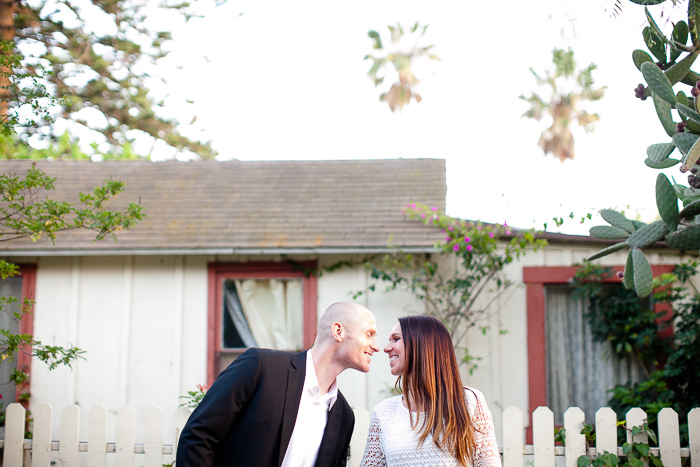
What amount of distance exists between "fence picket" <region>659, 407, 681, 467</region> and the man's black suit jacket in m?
3.08

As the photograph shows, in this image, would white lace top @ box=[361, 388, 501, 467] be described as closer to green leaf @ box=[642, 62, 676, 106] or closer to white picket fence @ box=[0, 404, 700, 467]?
white picket fence @ box=[0, 404, 700, 467]

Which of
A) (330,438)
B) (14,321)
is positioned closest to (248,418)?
(330,438)

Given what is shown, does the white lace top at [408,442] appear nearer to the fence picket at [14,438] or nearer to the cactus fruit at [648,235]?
the cactus fruit at [648,235]

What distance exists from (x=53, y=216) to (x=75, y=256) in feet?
10.3

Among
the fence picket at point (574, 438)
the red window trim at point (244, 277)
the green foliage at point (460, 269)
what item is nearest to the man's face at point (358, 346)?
the fence picket at point (574, 438)

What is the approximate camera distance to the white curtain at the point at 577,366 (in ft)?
26.2

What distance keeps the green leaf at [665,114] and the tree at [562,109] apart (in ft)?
77.4

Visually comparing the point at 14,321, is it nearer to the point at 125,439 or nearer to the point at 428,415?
the point at 125,439

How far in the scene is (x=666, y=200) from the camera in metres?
4.03

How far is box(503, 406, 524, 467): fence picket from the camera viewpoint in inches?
203

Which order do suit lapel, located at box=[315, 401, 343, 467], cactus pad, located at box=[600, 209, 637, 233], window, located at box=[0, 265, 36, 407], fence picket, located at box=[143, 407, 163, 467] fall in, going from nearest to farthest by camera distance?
suit lapel, located at box=[315, 401, 343, 467], cactus pad, located at box=[600, 209, 637, 233], fence picket, located at box=[143, 407, 163, 467], window, located at box=[0, 265, 36, 407]

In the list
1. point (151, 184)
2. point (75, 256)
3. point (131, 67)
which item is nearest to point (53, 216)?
point (75, 256)

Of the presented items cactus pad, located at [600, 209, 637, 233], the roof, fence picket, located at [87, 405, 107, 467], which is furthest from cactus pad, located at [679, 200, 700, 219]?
fence picket, located at [87, 405, 107, 467]

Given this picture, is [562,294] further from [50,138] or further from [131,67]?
[50,138]
